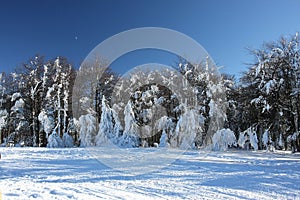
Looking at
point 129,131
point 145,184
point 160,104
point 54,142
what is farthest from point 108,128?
point 145,184

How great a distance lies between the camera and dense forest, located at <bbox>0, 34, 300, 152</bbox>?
58.2 ft

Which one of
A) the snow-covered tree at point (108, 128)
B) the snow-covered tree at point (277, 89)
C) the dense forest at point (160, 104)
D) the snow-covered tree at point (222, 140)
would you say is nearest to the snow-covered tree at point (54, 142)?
the dense forest at point (160, 104)

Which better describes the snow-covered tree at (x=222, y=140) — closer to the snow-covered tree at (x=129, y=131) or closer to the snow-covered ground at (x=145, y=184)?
the snow-covered tree at (x=129, y=131)

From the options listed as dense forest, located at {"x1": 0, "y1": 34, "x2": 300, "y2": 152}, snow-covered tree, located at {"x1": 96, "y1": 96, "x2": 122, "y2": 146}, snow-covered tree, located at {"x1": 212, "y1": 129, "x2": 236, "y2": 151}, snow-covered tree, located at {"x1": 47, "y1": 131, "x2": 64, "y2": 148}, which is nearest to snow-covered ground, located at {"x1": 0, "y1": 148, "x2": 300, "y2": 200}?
snow-covered tree, located at {"x1": 212, "y1": 129, "x2": 236, "y2": 151}

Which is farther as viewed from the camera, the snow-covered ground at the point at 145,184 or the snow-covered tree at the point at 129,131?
the snow-covered tree at the point at 129,131

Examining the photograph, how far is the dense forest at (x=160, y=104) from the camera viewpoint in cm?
1775

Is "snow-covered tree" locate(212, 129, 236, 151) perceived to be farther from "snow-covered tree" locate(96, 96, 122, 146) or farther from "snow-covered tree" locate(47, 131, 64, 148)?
"snow-covered tree" locate(47, 131, 64, 148)

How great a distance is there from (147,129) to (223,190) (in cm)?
1796

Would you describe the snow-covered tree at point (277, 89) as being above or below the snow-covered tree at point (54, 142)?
above

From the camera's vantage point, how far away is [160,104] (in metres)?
23.4

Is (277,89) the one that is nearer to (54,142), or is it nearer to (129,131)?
(129,131)

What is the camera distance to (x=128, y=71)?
23438mm

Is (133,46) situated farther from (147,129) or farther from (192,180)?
(147,129)

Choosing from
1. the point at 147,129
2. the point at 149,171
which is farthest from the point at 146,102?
the point at 149,171
